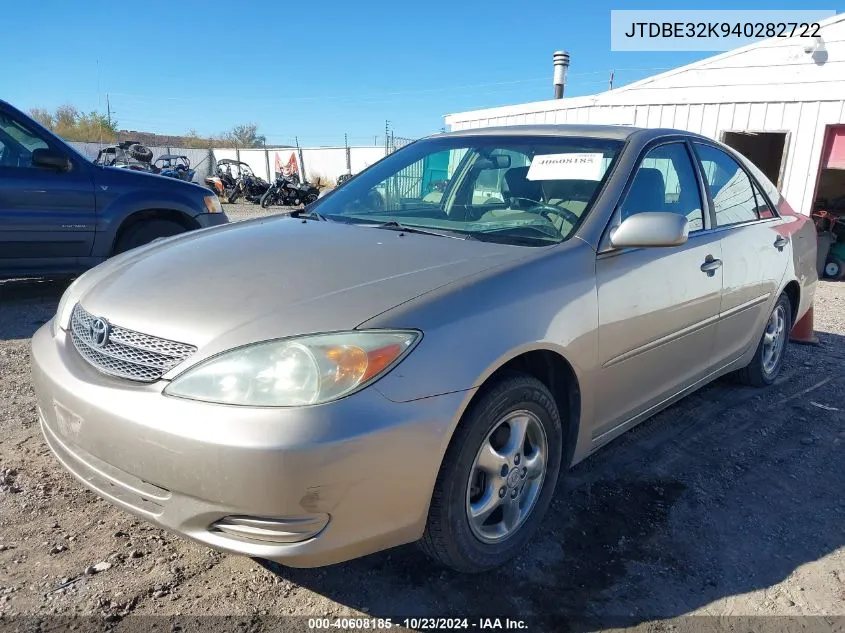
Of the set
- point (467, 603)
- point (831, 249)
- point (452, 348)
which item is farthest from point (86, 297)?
point (831, 249)

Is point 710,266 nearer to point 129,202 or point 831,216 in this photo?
point 129,202

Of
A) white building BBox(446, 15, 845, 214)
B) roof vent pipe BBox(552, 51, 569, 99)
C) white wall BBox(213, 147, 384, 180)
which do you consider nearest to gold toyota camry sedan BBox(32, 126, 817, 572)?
white building BBox(446, 15, 845, 214)

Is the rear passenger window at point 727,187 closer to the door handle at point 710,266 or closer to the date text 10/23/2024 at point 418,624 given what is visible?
the door handle at point 710,266

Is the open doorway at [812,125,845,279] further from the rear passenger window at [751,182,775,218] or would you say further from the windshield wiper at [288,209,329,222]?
the windshield wiper at [288,209,329,222]

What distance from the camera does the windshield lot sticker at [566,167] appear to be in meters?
2.90

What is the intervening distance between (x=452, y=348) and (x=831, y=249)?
9.90 m

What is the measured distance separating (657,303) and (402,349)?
57.7 inches

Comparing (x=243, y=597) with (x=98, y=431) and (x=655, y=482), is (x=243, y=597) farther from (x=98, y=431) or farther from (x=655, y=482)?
(x=655, y=482)

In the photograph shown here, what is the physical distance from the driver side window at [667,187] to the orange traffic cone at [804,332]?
2.55 metres

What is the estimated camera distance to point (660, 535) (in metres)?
2.59

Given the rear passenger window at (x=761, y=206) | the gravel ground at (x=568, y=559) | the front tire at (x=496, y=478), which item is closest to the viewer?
the front tire at (x=496, y=478)

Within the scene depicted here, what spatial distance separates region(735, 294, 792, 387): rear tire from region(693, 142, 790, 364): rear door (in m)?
0.27

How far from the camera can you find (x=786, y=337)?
15.1 ft

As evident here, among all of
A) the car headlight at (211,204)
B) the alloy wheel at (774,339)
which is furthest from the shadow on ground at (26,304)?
the alloy wheel at (774,339)
